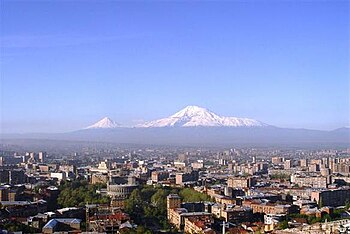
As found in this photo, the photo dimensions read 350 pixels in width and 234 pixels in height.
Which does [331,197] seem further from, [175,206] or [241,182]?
[175,206]

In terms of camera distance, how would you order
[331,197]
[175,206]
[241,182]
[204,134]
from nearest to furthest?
[175,206]
[331,197]
[241,182]
[204,134]

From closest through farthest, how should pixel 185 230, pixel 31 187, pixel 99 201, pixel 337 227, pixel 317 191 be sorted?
pixel 337 227, pixel 185 230, pixel 99 201, pixel 317 191, pixel 31 187

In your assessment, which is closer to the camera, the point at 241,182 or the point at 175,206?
the point at 175,206

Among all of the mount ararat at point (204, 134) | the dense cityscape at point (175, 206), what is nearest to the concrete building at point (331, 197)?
the dense cityscape at point (175, 206)

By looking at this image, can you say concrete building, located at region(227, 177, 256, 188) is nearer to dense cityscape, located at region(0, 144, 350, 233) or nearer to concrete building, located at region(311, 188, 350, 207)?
dense cityscape, located at region(0, 144, 350, 233)

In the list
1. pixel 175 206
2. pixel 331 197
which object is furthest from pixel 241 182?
pixel 175 206

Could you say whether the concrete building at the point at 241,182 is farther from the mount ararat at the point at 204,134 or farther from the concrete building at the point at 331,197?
the mount ararat at the point at 204,134

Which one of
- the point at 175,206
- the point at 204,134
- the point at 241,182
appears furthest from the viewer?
the point at 204,134

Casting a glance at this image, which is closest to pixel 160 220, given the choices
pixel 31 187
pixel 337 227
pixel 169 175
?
pixel 337 227

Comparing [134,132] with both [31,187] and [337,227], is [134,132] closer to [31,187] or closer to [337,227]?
[31,187]

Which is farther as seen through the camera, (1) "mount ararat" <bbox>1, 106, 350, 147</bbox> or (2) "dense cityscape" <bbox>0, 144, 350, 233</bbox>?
(1) "mount ararat" <bbox>1, 106, 350, 147</bbox>

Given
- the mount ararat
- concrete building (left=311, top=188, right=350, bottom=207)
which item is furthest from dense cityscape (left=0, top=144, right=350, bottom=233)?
the mount ararat
